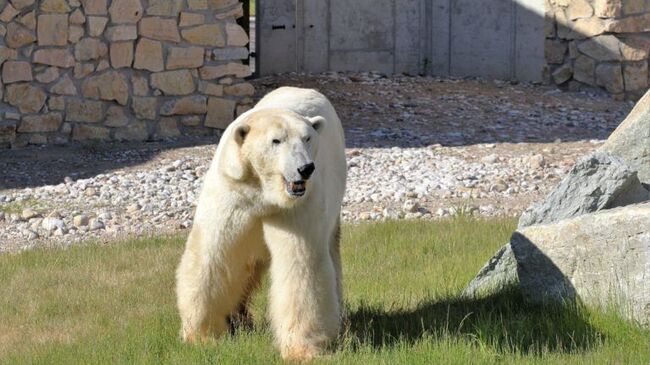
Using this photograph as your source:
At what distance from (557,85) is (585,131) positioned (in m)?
3.09

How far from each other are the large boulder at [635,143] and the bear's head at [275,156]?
2.40 metres

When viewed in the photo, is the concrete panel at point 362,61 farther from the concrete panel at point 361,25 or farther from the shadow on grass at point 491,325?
the shadow on grass at point 491,325

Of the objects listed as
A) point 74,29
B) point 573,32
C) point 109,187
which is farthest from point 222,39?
point 573,32

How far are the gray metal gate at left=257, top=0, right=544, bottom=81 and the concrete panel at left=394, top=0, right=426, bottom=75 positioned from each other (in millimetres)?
15

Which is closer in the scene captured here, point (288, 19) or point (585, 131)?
point (585, 131)

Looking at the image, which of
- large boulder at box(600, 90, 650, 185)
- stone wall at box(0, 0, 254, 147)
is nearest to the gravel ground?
stone wall at box(0, 0, 254, 147)

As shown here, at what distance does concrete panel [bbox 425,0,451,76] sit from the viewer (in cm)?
1841

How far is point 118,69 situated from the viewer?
13344 mm

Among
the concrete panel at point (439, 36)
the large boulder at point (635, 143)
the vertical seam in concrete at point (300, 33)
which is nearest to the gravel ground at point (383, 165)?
the vertical seam in concrete at point (300, 33)

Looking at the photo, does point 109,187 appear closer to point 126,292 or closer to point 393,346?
point 126,292

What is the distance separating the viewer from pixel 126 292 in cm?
771

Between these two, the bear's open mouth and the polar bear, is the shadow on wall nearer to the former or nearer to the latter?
the polar bear

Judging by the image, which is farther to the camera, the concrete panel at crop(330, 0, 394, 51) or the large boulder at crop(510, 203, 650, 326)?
the concrete panel at crop(330, 0, 394, 51)

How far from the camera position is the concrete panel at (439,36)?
18.4m
